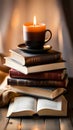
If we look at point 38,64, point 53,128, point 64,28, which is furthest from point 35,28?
point 53,128

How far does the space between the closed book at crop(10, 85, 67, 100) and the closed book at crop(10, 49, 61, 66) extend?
107mm

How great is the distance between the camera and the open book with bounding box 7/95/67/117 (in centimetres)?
91

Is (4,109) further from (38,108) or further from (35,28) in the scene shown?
(35,28)

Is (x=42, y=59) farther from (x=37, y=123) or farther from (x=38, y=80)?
(x=37, y=123)

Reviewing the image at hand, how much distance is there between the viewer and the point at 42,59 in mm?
988

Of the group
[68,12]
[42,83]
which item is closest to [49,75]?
[42,83]

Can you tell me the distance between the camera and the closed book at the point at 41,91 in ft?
3.19

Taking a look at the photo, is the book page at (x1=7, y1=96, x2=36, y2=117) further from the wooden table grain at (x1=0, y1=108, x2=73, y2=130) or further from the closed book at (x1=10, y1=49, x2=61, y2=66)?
the closed book at (x1=10, y1=49, x2=61, y2=66)

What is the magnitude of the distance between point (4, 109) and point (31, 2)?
596mm

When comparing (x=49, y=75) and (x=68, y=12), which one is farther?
(x=68, y=12)

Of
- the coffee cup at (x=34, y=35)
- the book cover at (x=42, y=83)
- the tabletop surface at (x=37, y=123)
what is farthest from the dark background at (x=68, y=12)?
the tabletop surface at (x=37, y=123)

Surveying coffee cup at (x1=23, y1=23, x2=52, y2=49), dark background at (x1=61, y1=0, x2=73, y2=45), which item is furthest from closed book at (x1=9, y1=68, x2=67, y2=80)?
dark background at (x1=61, y1=0, x2=73, y2=45)

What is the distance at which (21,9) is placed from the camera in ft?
4.26

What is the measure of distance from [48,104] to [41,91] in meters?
0.07
